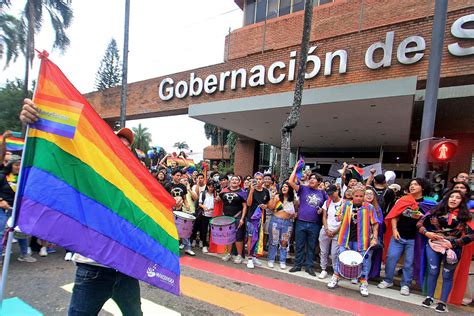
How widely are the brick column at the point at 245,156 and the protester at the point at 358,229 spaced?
14.2m

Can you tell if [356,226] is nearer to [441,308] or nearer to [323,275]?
[323,275]

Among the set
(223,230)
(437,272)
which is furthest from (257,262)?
(437,272)

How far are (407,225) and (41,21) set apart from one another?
65.1 feet

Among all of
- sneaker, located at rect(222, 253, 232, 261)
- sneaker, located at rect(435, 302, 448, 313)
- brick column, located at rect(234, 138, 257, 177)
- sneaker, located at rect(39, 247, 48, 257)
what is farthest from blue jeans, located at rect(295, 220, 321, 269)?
brick column, located at rect(234, 138, 257, 177)

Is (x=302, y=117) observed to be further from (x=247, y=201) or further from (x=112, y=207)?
(x=112, y=207)

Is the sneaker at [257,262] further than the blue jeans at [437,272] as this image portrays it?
Yes

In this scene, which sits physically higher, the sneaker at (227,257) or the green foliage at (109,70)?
the green foliage at (109,70)

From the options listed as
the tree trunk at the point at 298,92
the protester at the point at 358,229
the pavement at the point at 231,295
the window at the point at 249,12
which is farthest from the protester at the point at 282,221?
the window at the point at 249,12

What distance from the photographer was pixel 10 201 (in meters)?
4.90

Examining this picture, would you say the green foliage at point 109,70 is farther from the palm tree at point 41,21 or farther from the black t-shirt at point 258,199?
the black t-shirt at point 258,199

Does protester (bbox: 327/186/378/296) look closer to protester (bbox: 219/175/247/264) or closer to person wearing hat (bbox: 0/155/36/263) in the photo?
protester (bbox: 219/175/247/264)

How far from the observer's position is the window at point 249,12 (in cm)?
1983

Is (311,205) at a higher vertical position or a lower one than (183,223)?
higher

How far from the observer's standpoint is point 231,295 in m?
4.36
